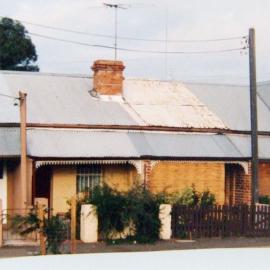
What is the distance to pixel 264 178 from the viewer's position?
24188mm

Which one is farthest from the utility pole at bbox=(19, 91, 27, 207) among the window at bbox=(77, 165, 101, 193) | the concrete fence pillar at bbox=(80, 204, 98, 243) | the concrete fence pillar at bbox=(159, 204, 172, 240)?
the concrete fence pillar at bbox=(159, 204, 172, 240)

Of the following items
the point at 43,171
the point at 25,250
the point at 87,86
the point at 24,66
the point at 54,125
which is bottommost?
the point at 25,250

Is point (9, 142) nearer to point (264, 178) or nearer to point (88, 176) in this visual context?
point (88, 176)

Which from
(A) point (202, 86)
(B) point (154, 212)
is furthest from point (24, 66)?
(B) point (154, 212)

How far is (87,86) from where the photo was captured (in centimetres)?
2372

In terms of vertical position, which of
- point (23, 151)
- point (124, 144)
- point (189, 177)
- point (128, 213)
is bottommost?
point (128, 213)

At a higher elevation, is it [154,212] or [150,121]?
[150,121]

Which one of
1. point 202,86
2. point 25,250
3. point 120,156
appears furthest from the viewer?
point 202,86

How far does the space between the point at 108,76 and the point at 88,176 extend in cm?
433

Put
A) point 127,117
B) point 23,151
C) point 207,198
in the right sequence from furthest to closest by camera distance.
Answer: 1. point 127,117
2. point 207,198
3. point 23,151

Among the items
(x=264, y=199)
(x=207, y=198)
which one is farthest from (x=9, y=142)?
(x=264, y=199)

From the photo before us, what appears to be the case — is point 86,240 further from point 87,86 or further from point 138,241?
point 87,86

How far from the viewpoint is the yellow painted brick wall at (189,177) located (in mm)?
20922

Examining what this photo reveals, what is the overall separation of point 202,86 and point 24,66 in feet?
79.2
